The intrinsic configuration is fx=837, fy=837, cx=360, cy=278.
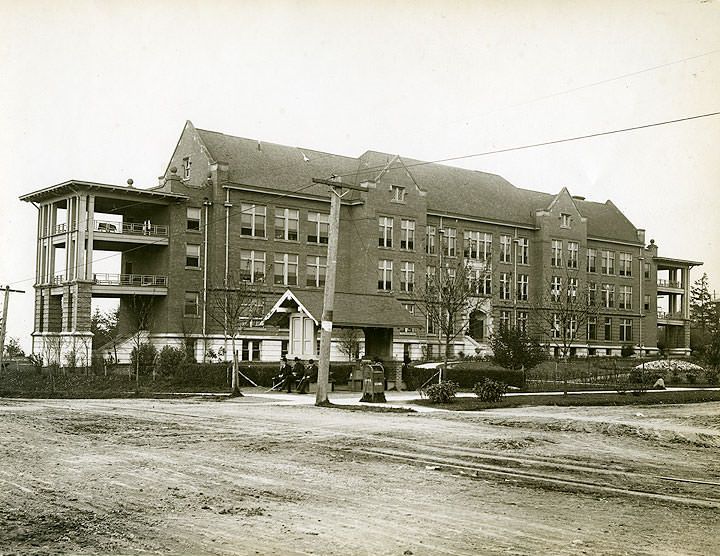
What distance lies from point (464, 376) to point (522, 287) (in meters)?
44.8

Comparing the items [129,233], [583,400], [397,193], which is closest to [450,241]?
[397,193]

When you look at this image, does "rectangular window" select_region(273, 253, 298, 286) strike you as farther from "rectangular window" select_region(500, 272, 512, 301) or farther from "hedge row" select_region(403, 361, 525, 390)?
"hedge row" select_region(403, 361, 525, 390)

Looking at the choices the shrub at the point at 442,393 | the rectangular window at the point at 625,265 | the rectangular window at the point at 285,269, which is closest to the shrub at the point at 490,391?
the shrub at the point at 442,393

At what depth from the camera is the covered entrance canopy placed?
1321 inches

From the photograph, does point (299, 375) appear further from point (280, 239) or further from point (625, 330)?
point (625, 330)

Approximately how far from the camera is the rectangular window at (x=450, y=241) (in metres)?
73.6

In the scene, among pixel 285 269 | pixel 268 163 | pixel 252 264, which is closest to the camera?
pixel 252 264

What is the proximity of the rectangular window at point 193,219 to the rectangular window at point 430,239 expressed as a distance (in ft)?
66.9

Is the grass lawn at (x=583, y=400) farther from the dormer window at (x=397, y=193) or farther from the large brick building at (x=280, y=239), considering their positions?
the dormer window at (x=397, y=193)

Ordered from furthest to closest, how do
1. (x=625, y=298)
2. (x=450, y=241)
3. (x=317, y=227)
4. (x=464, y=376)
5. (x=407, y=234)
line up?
(x=625, y=298) → (x=450, y=241) → (x=407, y=234) → (x=317, y=227) → (x=464, y=376)

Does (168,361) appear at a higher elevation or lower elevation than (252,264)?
lower

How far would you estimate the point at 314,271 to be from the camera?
6662 centimetres

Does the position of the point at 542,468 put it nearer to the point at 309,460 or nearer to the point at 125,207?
the point at 309,460

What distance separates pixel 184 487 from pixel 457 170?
241 feet
